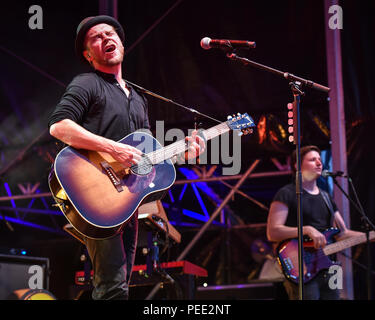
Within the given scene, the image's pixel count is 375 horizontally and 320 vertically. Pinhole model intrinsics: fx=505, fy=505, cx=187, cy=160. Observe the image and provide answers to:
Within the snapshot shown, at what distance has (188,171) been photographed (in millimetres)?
7168

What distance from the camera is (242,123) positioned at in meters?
3.97

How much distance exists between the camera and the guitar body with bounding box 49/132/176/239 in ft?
9.68

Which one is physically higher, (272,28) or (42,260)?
(272,28)

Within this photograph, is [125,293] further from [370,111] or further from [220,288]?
[370,111]

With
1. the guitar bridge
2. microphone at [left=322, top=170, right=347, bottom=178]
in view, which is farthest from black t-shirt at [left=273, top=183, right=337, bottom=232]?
the guitar bridge

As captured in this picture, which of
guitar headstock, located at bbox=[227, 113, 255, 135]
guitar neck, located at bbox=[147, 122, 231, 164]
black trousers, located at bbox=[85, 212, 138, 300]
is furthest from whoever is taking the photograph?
guitar headstock, located at bbox=[227, 113, 255, 135]

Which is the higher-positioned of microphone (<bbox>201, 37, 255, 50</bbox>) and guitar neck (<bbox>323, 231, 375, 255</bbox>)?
microphone (<bbox>201, 37, 255, 50</bbox>)

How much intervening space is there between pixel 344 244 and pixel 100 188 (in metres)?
3.08

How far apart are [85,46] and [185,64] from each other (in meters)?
3.12

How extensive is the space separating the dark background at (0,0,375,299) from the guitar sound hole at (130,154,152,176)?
2.78 metres

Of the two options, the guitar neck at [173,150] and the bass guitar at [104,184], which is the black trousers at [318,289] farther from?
the bass guitar at [104,184]

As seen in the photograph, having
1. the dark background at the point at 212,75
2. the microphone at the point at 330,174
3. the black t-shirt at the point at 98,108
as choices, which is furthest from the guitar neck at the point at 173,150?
Result: the dark background at the point at 212,75

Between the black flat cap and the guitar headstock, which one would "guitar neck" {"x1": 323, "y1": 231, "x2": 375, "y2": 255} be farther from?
the black flat cap
